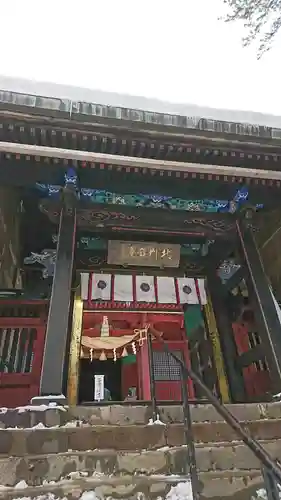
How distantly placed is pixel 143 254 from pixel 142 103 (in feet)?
14.1

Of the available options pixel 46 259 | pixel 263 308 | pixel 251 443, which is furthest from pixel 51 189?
pixel 251 443

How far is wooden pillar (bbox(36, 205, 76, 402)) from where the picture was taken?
4734 mm

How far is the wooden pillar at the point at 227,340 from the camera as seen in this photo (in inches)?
312

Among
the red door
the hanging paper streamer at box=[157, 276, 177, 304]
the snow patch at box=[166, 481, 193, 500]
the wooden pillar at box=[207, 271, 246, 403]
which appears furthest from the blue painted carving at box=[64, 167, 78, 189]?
the snow patch at box=[166, 481, 193, 500]

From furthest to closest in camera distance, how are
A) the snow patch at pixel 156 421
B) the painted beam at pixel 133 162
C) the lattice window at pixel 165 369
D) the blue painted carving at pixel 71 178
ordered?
the lattice window at pixel 165 369 < the blue painted carving at pixel 71 178 < the painted beam at pixel 133 162 < the snow patch at pixel 156 421

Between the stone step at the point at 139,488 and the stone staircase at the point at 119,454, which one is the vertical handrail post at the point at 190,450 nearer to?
the stone step at the point at 139,488

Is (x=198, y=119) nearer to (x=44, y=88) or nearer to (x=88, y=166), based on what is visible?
(x=88, y=166)

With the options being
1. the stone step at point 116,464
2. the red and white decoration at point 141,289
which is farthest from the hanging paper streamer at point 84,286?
the stone step at point 116,464

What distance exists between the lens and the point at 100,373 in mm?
11164

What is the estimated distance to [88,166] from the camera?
646 cm

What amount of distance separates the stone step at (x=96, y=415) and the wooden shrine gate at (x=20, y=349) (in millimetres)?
3466

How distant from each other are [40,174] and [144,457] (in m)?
4.99

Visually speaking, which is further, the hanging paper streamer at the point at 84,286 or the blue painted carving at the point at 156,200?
the hanging paper streamer at the point at 84,286

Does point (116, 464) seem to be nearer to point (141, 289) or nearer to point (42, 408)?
point (42, 408)
